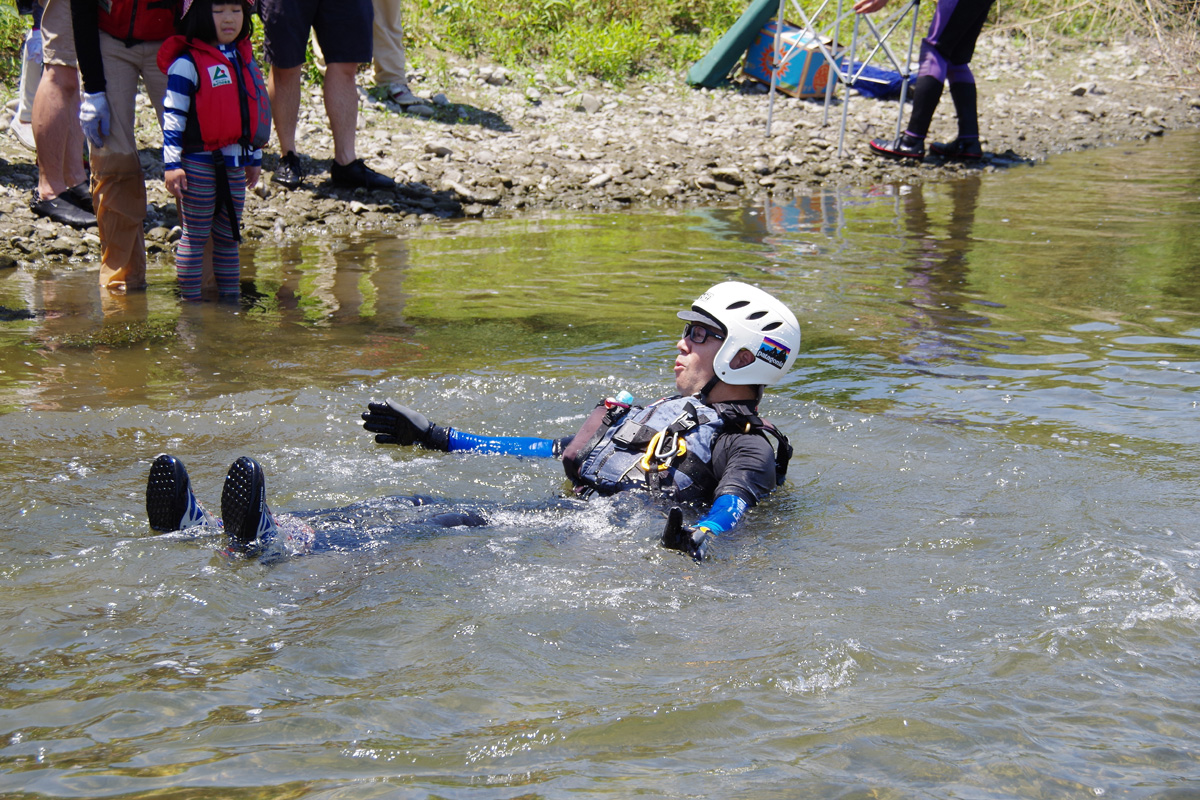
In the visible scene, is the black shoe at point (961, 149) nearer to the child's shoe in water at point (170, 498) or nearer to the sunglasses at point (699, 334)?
the sunglasses at point (699, 334)

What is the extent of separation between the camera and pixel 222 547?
171 inches

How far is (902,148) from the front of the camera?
15578 millimetres

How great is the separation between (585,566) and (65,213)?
7809 millimetres

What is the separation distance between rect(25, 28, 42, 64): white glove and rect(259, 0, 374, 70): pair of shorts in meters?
1.94

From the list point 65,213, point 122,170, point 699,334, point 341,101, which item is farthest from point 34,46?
point 699,334

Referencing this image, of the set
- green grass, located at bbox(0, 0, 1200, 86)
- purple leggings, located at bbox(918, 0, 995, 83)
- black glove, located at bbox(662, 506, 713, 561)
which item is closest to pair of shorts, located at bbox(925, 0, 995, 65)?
purple leggings, located at bbox(918, 0, 995, 83)

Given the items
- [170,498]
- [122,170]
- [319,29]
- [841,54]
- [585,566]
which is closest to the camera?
[170,498]

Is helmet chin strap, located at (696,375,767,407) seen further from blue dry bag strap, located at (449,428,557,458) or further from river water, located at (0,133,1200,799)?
blue dry bag strap, located at (449,428,557,458)

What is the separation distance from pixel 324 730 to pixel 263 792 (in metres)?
0.32

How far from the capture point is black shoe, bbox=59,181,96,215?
10.3 m

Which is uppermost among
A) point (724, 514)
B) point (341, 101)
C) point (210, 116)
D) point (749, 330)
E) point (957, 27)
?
point (957, 27)

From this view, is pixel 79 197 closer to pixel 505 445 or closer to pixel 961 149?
pixel 505 445

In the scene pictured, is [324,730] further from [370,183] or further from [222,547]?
[370,183]

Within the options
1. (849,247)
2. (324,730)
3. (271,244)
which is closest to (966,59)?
(849,247)
